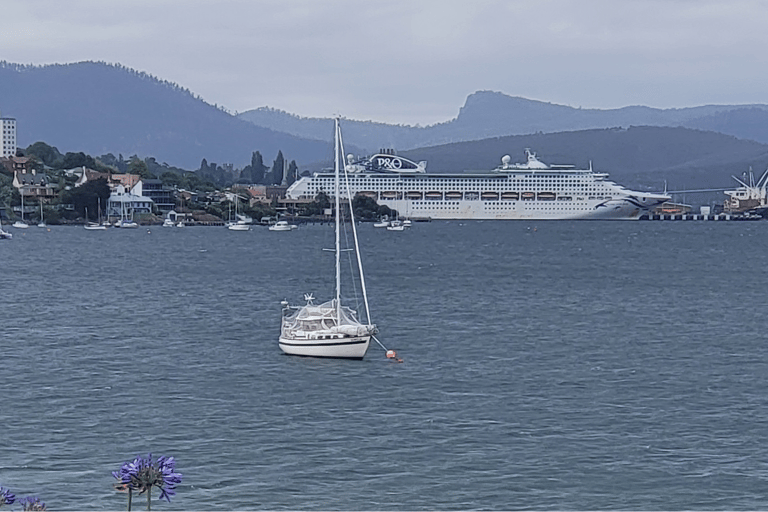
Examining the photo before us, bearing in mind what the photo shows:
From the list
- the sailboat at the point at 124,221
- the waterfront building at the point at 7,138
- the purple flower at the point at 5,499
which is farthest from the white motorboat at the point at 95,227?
the purple flower at the point at 5,499

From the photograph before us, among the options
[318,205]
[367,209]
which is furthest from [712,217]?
[318,205]

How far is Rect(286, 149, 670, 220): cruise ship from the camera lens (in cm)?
12212

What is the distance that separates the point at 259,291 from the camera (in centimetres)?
3931

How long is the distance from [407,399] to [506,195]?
10337 centimetres

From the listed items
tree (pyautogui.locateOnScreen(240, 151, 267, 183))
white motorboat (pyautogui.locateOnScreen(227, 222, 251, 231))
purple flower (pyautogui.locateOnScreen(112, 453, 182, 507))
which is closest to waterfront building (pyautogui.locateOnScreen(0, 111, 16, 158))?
tree (pyautogui.locateOnScreen(240, 151, 267, 183))

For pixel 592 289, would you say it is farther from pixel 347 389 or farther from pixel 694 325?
pixel 347 389

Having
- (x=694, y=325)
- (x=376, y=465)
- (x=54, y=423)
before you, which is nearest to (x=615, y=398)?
(x=376, y=465)

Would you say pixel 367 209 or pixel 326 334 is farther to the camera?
pixel 367 209

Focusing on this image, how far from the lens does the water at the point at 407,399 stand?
14.9 m

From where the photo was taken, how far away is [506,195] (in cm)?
12238

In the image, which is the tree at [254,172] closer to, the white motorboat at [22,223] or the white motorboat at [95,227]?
the white motorboat at [22,223]

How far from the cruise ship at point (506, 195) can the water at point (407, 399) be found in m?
80.3

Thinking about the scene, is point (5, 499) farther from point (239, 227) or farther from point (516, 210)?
point (516, 210)

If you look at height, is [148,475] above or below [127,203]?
below
